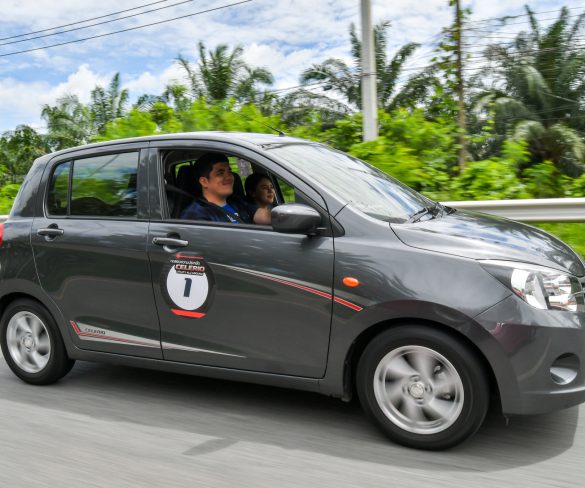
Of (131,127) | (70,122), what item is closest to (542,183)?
(131,127)

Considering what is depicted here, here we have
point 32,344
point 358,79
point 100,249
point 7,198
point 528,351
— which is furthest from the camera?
point 358,79

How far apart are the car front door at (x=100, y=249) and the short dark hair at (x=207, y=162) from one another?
→ 0.34 meters

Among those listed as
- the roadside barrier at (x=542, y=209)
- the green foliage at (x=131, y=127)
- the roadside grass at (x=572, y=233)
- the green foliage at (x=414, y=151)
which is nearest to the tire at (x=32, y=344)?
the roadside barrier at (x=542, y=209)

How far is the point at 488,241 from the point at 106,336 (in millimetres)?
2409

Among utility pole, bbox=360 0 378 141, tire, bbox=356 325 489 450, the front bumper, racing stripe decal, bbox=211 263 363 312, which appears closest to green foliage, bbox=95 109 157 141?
utility pole, bbox=360 0 378 141

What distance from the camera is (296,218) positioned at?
366 centimetres

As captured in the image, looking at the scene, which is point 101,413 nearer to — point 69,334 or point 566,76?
point 69,334

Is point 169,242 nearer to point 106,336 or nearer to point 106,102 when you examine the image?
point 106,336

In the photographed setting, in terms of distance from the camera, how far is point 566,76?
23375mm

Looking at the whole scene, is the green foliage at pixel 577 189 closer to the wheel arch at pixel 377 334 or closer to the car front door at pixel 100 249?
the wheel arch at pixel 377 334

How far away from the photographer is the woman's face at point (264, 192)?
16.2 ft

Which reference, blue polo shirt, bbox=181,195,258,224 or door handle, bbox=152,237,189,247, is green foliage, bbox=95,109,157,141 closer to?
blue polo shirt, bbox=181,195,258,224

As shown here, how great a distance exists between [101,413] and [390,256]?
203 centimetres

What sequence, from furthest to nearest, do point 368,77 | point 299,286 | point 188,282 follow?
point 368,77 < point 188,282 < point 299,286
